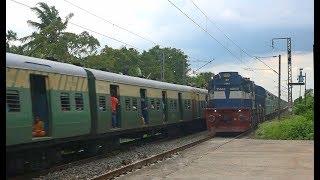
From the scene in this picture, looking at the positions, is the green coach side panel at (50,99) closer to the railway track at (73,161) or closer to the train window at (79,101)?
the train window at (79,101)

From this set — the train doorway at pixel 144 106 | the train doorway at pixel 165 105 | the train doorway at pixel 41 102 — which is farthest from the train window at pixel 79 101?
the train doorway at pixel 165 105

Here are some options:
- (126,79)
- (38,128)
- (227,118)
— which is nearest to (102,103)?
(126,79)

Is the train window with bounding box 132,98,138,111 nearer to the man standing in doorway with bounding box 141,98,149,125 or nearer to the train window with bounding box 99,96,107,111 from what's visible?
the man standing in doorway with bounding box 141,98,149,125

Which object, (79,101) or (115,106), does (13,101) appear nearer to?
(79,101)

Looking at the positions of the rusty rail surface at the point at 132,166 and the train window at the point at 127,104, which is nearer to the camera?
the rusty rail surface at the point at 132,166

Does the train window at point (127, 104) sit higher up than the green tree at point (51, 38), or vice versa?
the green tree at point (51, 38)

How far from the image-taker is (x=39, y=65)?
39.7 feet

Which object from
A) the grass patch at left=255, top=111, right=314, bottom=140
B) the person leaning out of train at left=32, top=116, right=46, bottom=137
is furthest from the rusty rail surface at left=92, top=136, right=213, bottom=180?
the grass patch at left=255, top=111, right=314, bottom=140

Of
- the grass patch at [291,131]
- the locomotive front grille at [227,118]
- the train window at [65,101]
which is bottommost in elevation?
the grass patch at [291,131]

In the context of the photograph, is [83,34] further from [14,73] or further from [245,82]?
[14,73]

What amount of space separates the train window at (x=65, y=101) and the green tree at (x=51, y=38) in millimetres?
26569

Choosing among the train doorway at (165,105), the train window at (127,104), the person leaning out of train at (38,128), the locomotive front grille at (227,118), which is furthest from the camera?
the locomotive front grille at (227,118)

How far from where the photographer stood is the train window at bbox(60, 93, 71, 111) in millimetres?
13156

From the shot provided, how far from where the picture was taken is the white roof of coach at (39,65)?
10838 millimetres
